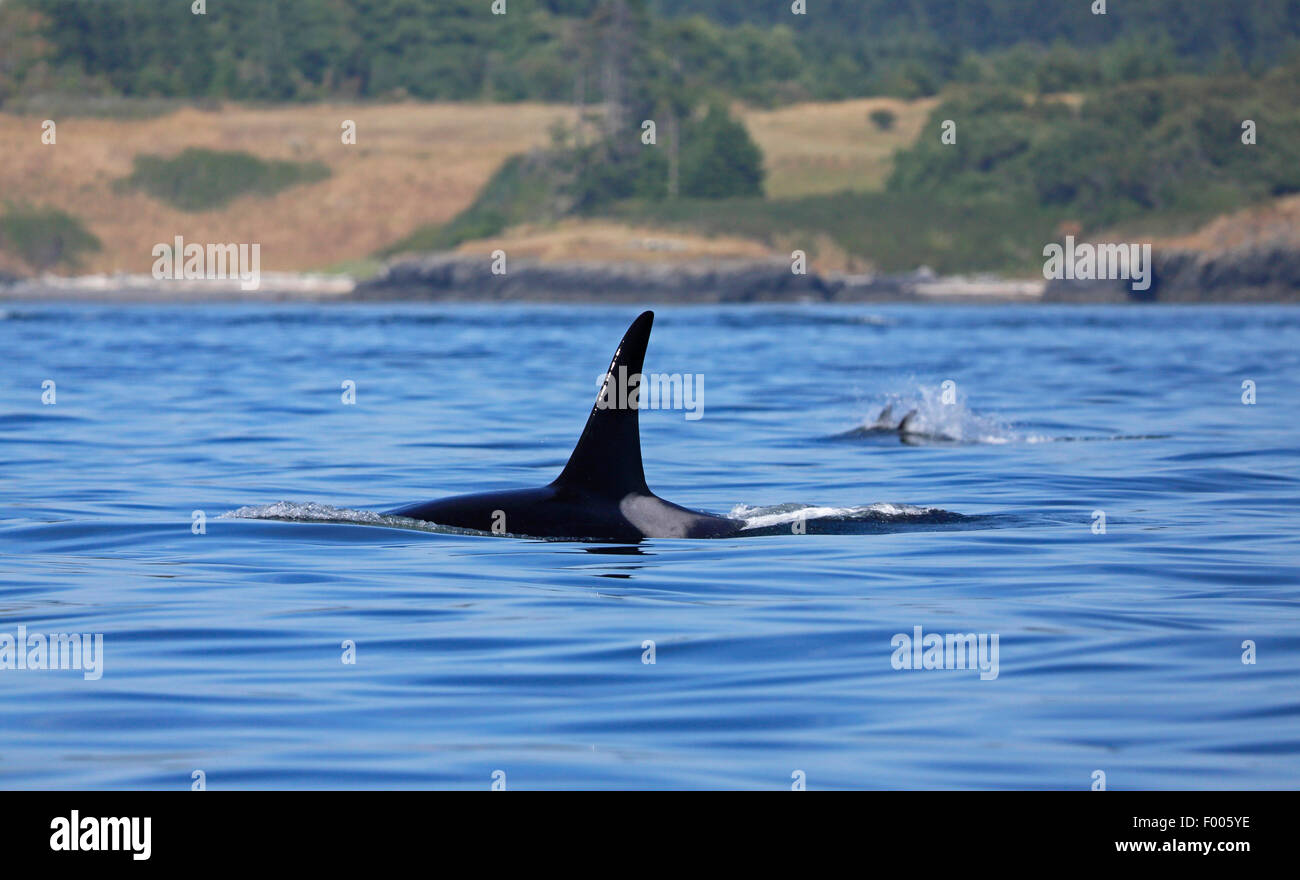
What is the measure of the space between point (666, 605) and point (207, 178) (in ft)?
584

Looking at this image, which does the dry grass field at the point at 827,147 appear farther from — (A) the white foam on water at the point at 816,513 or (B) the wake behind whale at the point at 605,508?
(B) the wake behind whale at the point at 605,508

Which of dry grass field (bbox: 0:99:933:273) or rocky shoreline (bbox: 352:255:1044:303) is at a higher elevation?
dry grass field (bbox: 0:99:933:273)

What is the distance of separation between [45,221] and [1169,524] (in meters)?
166

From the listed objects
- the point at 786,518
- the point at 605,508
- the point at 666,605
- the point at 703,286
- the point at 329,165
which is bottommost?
the point at 666,605

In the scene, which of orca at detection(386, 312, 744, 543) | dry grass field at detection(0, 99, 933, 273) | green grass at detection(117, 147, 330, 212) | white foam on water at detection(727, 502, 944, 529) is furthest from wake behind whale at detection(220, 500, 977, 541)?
green grass at detection(117, 147, 330, 212)

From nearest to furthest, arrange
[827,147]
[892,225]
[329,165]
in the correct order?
1. [892,225]
2. [329,165]
3. [827,147]

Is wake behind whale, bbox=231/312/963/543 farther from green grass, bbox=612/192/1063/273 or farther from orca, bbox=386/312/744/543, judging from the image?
green grass, bbox=612/192/1063/273

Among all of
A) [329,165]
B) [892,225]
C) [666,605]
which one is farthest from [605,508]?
→ [329,165]

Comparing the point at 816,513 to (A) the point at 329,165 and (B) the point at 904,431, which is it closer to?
(B) the point at 904,431

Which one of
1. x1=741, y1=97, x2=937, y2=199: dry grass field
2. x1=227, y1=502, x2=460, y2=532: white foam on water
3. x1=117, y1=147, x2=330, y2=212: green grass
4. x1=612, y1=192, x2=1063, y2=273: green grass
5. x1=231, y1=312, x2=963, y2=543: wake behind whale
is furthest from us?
x1=117, y1=147, x2=330, y2=212: green grass

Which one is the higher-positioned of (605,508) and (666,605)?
(605,508)

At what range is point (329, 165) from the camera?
607 feet

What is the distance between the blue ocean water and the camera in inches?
319

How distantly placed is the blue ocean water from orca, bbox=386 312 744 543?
0.18 metres
